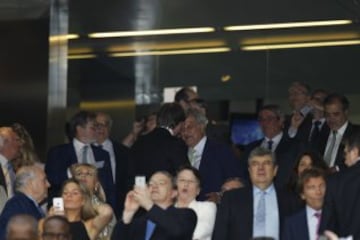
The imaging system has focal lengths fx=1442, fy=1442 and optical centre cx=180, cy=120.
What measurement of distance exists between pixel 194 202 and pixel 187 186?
16cm

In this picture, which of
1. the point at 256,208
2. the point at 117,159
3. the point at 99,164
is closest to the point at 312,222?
the point at 256,208

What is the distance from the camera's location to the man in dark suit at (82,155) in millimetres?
15234

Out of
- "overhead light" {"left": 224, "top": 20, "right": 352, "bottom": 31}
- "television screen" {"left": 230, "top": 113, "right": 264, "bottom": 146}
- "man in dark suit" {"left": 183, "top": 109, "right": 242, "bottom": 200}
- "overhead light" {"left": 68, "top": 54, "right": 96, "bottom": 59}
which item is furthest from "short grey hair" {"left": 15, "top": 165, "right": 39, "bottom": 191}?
"overhead light" {"left": 224, "top": 20, "right": 352, "bottom": 31}

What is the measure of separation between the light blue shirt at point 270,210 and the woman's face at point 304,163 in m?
0.54

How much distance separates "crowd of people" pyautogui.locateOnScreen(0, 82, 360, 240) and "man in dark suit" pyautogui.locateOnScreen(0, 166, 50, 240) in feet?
0.04

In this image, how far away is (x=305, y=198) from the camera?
1295 cm

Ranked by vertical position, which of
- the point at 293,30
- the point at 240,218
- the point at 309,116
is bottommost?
the point at 240,218

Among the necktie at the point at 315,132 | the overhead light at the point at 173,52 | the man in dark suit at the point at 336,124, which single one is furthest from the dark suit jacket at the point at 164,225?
the overhead light at the point at 173,52

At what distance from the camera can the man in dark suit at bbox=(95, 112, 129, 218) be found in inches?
613

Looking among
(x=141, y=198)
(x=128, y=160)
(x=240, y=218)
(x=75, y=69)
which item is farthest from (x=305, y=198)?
(x=75, y=69)

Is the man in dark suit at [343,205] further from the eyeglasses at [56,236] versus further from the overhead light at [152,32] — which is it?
the overhead light at [152,32]

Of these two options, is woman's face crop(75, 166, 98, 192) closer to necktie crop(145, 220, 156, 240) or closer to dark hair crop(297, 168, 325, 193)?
necktie crop(145, 220, 156, 240)

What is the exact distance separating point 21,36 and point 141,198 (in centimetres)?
607

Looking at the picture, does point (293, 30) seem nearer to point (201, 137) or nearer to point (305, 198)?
point (201, 137)
